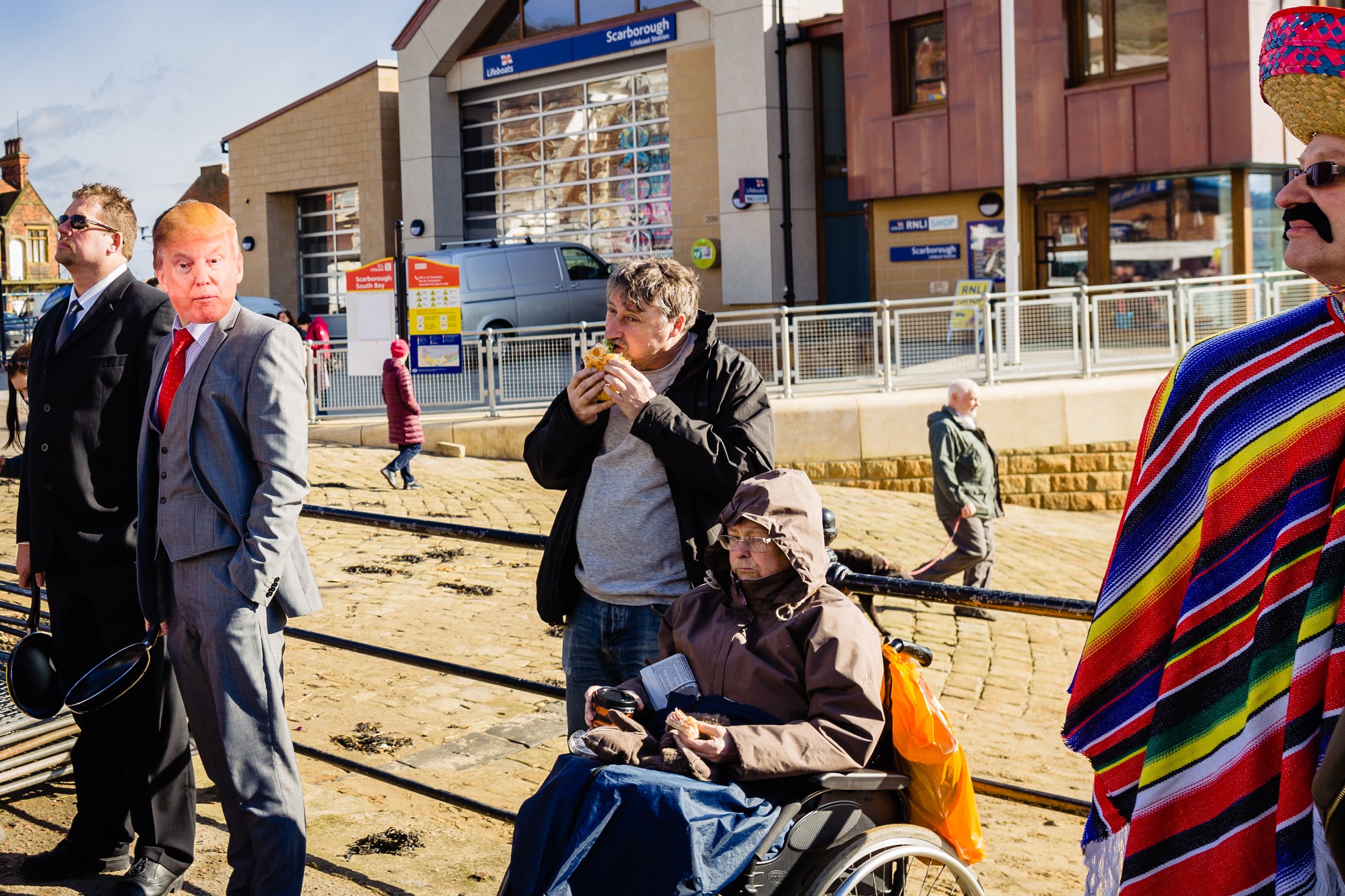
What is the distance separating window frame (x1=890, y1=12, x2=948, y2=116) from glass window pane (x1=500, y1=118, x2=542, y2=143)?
32.4ft

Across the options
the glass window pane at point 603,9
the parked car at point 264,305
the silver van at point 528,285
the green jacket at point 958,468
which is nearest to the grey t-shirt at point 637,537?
the green jacket at point 958,468

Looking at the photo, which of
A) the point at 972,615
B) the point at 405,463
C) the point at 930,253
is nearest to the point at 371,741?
the point at 972,615

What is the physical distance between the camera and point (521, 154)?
32438 millimetres

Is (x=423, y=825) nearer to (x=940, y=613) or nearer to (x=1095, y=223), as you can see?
(x=940, y=613)

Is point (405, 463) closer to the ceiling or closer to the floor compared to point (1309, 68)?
closer to the floor

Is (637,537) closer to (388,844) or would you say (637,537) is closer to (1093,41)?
(388,844)

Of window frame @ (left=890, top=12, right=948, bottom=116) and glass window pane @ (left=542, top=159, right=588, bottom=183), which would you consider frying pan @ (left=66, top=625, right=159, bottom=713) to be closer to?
window frame @ (left=890, top=12, right=948, bottom=116)

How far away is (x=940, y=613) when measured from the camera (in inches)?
482

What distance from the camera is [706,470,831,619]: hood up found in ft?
10.6

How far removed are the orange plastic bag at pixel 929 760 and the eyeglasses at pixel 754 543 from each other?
37 cm

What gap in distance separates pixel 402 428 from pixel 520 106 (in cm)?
1843

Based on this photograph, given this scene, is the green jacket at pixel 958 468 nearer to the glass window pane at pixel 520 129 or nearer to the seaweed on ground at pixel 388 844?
the seaweed on ground at pixel 388 844

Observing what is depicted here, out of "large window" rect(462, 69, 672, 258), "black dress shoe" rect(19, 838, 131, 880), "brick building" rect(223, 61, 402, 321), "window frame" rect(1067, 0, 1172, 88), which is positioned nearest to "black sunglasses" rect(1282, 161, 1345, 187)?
"black dress shoe" rect(19, 838, 131, 880)

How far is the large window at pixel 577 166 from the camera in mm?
29891
